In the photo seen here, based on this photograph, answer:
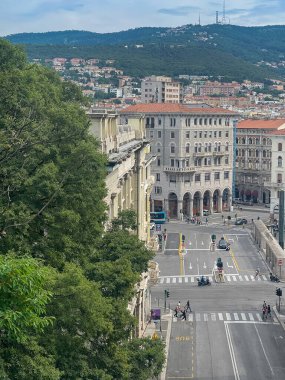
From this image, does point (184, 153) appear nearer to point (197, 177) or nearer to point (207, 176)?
point (197, 177)

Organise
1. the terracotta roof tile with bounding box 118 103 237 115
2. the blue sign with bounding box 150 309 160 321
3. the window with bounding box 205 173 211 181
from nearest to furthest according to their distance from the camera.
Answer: the blue sign with bounding box 150 309 160 321, the terracotta roof tile with bounding box 118 103 237 115, the window with bounding box 205 173 211 181

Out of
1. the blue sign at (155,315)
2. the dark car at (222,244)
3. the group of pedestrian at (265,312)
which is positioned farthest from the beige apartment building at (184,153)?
the blue sign at (155,315)

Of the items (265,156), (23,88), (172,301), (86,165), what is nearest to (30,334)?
(86,165)

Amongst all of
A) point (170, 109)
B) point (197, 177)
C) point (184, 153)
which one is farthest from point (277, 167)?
point (170, 109)

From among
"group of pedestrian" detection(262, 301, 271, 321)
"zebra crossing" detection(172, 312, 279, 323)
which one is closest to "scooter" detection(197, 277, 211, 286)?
"zebra crossing" detection(172, 312, 279, 323)

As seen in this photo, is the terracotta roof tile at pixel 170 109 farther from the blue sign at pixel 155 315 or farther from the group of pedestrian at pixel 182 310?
the blue sign at pixel 155 315

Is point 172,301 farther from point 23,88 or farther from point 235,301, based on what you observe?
point 23,88

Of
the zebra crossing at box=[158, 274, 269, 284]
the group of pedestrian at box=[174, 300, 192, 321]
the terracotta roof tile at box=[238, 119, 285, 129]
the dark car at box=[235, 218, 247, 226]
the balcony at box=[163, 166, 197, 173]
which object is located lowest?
the dark car at box=[235, 218, 247, 226]

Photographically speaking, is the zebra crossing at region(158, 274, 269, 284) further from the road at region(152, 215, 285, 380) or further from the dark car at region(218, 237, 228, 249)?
the dark car at region(218, 237, 228, 249)
